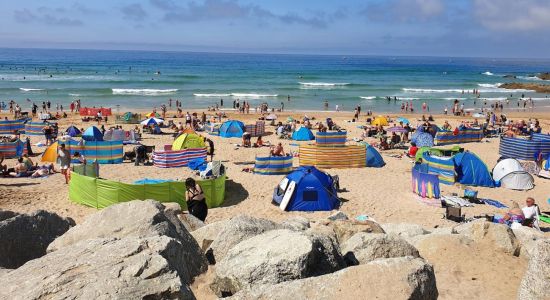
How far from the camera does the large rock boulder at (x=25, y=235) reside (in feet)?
20.5

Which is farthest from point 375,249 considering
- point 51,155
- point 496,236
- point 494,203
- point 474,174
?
point 51,155

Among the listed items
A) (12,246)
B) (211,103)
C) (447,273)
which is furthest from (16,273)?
(211,103)

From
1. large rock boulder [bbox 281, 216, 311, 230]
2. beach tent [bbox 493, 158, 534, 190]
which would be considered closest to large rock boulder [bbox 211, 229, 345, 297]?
large rock boulder [bbox 281, 216, 311, 230]

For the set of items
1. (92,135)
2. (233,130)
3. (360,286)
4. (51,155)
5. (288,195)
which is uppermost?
(360,286)

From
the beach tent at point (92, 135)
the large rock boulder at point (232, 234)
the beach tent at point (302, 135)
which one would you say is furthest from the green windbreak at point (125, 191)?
the beach tent at point (302, 135)

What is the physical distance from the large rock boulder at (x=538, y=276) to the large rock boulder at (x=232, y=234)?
3.28 meters

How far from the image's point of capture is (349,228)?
761 cm

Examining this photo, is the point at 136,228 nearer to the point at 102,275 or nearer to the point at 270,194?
the point at 102,275

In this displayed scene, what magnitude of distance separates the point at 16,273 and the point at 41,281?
2.02 feet

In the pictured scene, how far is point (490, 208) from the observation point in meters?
14.0

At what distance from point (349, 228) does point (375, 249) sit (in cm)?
133

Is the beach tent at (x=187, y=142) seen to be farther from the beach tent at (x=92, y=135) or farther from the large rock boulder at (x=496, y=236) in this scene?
the large rock boulder at (x=496, y=236)

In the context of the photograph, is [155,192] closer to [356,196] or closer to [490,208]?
[356,196]

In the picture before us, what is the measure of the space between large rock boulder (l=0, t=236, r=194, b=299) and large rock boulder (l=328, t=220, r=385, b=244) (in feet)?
10.7
